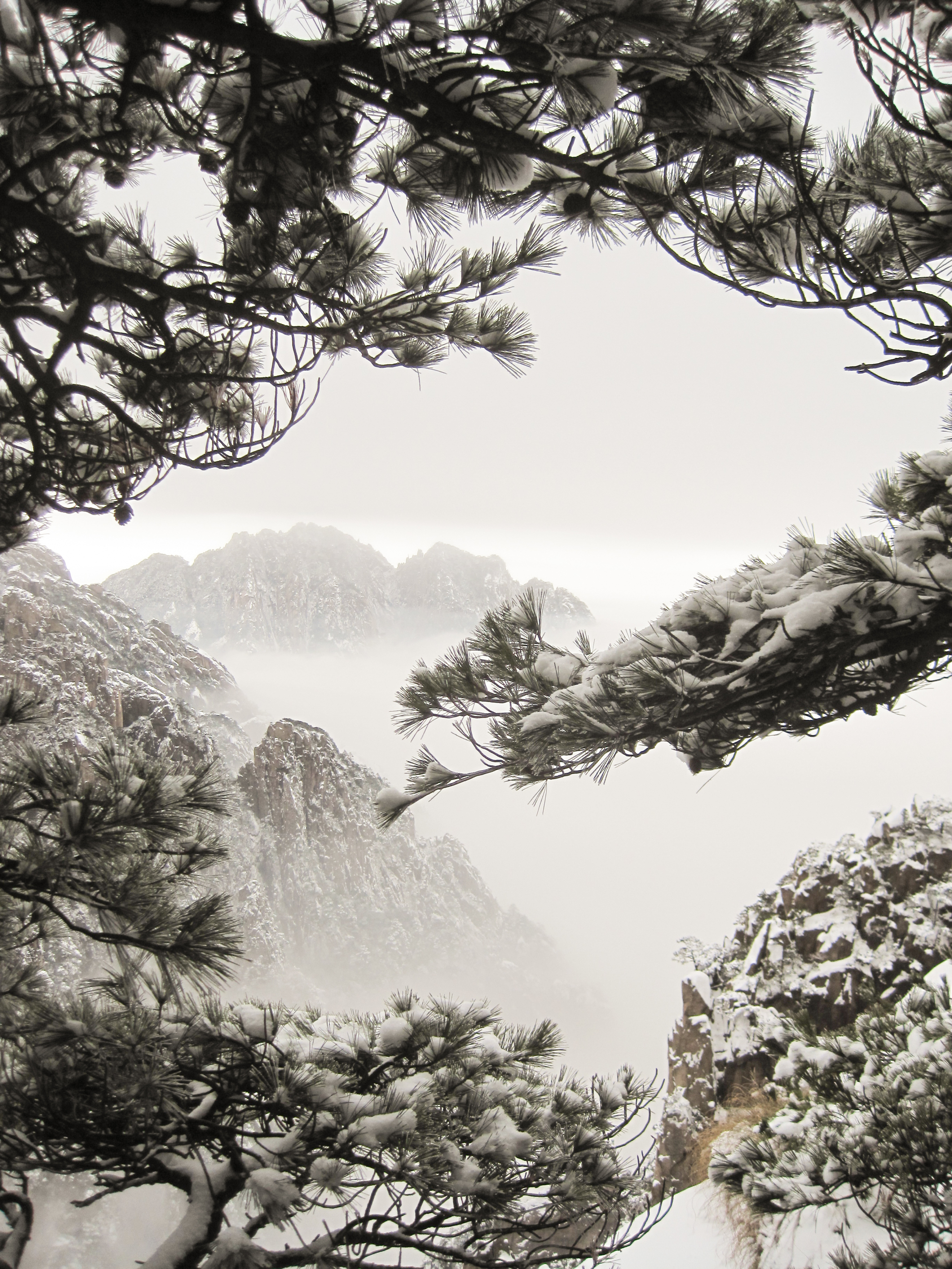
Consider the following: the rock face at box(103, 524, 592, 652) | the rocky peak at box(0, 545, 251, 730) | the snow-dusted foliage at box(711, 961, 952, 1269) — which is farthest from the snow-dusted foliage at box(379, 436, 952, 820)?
the rock face at box(103, 524, 592, 652)

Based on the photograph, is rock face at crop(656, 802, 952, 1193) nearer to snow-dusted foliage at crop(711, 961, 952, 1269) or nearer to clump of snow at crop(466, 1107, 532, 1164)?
snow-dusted foliage at crop(711, 961, 952, 1269)

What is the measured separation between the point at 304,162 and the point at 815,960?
19.5 feet

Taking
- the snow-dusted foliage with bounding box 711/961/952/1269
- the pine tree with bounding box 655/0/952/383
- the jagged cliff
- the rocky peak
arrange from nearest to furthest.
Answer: the pine tree with bounding box 655/0/952/383 < the snow-dusted foliage with bounding box 711/961/952/1269 < the jagged cliff < the rocky peak

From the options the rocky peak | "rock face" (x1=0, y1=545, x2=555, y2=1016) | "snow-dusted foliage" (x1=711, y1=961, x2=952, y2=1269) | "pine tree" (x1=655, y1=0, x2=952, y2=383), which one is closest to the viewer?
"pine tree" (x1=655, y1=0, x2=952, y2=383)

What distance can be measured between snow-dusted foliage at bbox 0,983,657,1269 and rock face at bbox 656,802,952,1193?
11.1 feet

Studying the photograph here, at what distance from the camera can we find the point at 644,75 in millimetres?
1204

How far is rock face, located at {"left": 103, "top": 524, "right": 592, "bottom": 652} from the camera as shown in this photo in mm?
86375

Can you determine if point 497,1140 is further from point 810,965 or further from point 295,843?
point 295,843

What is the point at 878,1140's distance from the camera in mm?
2172

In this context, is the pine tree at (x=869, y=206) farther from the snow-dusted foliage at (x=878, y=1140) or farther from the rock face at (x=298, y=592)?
the rock face at (x=298, y=592)

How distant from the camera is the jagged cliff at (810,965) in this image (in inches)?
181

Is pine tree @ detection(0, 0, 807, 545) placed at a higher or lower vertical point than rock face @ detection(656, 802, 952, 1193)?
higher

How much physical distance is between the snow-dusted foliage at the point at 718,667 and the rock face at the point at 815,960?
3.74m

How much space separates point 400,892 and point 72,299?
60592mm
